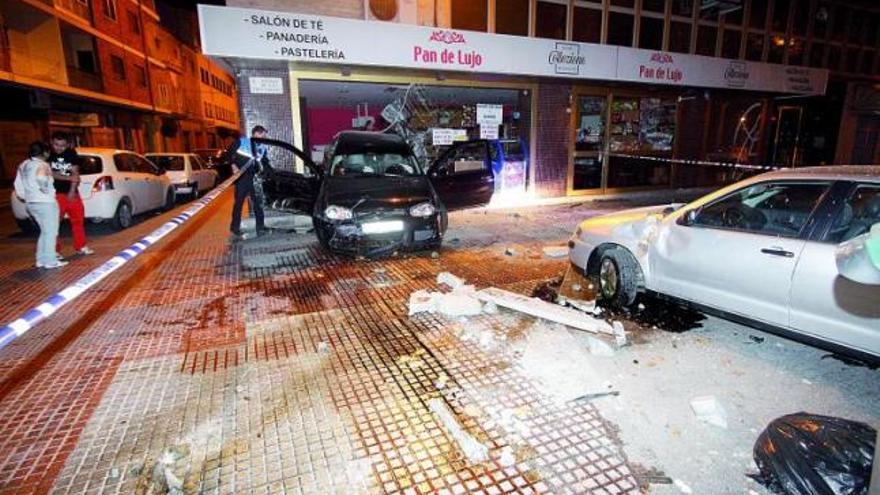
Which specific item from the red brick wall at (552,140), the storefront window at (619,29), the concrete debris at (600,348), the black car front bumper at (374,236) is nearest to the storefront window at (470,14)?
the red brick wall at (552,140)

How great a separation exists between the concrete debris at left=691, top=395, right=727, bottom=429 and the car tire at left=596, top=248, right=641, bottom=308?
165 centimetres

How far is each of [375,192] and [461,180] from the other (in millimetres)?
2102

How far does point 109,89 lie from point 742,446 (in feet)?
92.4

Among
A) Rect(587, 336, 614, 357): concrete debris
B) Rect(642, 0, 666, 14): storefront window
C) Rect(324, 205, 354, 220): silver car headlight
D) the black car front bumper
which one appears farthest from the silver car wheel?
Rect(642, 0, 666, 14): storefront window

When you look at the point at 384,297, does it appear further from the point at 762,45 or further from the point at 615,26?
the point at 762,45

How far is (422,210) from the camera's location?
645 cm

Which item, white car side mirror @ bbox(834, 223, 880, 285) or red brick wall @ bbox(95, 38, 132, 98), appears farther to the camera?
red brick wall @ bbox(95, 38, 132, 98)

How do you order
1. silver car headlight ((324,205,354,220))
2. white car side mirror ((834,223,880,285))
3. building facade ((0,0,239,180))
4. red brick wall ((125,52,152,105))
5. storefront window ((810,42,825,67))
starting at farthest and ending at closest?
1. red brick wall ((125,52,152,105))
2. building facade ((0,0,239,180))
3. storefront window ((810,42,825,67))
4. silver car headlight ((324,205,354,220))
5. white car side mirror ((834,223,880,285))

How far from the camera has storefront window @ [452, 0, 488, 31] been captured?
420 inches

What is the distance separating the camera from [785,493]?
2.15 metres

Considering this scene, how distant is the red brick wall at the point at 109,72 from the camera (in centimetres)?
2153

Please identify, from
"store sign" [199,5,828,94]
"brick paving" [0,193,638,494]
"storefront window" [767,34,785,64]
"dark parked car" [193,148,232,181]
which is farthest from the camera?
"dark parked car" [193,148,232,181]

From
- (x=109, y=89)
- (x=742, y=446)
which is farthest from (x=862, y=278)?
(x=109, y=89)

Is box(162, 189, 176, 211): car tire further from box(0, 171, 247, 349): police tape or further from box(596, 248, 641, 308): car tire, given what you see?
box(596, 248, 641, 308): car tire
